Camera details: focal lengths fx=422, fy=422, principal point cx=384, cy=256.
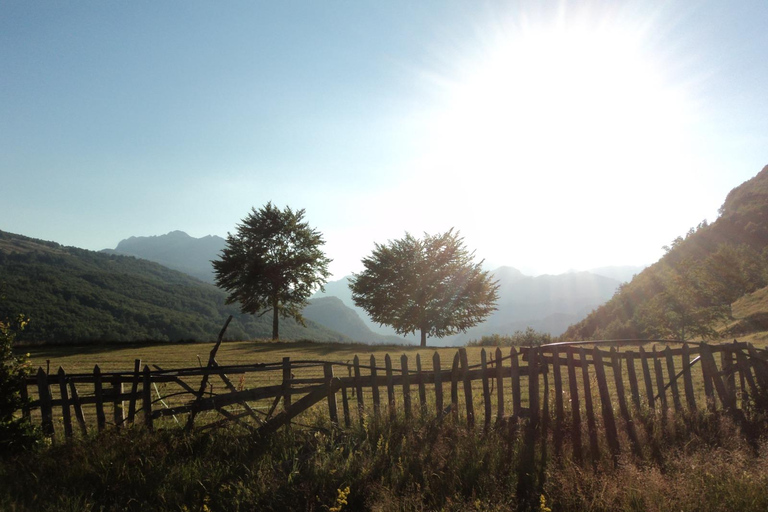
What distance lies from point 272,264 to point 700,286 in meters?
33.8

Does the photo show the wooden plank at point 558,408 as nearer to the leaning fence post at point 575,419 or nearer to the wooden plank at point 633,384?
the leaning fence post at point 575,419

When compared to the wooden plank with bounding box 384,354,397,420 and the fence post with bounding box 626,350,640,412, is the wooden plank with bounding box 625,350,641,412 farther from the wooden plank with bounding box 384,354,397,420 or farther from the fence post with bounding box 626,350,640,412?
the wooden plank with bounding box 384,354,397,420

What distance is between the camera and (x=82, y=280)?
14850 cm

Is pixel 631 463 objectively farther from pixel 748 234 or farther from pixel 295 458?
pixel 748 234

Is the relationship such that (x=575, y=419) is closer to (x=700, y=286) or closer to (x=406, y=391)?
(x=406, y=391)

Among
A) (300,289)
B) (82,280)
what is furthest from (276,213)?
(82,280)

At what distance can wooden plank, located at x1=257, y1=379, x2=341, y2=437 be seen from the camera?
6.70m

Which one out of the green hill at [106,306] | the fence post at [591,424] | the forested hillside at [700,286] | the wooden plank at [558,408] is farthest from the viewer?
the green hill at [106,306]

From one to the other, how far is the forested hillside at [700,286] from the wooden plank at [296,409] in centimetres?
2418

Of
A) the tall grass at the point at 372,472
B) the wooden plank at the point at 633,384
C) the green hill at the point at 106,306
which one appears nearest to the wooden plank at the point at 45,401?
the tall grass at the point at 372,472

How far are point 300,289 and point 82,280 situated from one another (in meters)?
148

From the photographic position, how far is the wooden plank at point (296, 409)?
6699 millimetres

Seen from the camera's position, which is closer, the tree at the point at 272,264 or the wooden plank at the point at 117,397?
the wooden plank at the point at 117,397

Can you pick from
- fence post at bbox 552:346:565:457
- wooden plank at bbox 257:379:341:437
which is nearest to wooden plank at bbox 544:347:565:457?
fence post at bbox 552:346:565:457
